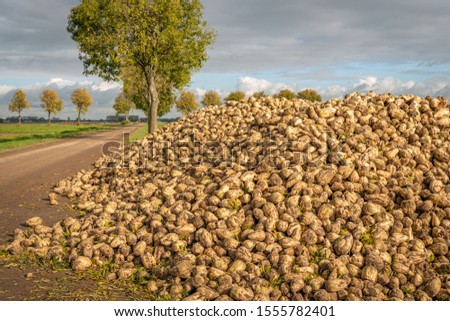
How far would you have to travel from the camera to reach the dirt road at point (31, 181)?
10703 millimetres

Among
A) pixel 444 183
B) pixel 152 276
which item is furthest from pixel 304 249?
pixel 444 183

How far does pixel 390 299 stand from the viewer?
19.6 ft

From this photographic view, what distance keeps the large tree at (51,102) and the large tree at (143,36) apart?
2984 inches

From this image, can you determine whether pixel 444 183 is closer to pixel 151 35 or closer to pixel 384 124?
pixel 384 124

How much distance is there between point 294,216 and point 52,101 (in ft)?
347

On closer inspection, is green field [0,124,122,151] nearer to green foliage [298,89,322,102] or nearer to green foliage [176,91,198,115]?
green foliage [176,91,198,115]

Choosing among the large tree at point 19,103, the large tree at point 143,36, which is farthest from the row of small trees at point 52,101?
the large tree at point 143,36

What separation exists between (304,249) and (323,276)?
507mm

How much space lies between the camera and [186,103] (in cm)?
7806

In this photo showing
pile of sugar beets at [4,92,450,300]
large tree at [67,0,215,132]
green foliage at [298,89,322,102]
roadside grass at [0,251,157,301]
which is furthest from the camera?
green foliage at [298,89,322,102]

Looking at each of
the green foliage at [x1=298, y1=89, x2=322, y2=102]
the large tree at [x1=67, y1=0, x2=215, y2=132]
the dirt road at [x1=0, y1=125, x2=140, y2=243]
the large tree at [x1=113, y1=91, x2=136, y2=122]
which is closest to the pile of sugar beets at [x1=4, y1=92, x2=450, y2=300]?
the dirt road at [x1=0, y1=125, x2=140, y2=243]

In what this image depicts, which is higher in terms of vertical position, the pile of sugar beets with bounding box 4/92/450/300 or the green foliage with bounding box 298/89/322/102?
the green foliage with bounding box 298/89/322/102

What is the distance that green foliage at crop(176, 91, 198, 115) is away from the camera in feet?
249

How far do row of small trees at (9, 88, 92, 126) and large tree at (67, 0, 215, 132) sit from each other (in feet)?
245
